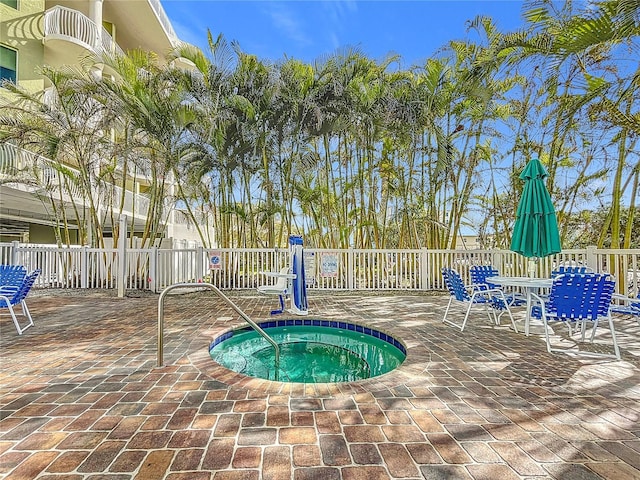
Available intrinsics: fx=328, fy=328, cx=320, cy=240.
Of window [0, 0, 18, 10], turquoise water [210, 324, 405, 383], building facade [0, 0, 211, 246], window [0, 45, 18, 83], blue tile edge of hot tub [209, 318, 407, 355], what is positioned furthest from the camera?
window [0, 0, 18, 10]

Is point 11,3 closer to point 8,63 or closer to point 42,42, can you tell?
point 42,42

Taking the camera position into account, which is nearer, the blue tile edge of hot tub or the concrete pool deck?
the concrete pool deck

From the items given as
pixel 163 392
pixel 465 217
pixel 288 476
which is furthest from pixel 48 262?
pixel 465 217

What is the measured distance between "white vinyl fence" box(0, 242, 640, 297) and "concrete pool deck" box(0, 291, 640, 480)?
4.44 meters

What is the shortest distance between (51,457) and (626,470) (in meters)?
2.90

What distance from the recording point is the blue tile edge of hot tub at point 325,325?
13.2 ft

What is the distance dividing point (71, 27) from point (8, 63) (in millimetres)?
2107

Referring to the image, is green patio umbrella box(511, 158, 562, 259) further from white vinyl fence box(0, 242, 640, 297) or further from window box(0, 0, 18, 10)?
window box(0, 0, 18, 10)

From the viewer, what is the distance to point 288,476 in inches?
61.7

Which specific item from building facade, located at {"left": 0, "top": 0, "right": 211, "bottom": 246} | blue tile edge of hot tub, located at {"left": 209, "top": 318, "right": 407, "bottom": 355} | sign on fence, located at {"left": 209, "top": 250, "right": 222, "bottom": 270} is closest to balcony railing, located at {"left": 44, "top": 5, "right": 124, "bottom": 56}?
building facade, located at {"left": 0, "top": 0, "right": 211, "bottom": 246}

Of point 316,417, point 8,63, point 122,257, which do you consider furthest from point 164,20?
point 316,417

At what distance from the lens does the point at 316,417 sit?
210cm

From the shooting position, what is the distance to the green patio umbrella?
4562 millimetres

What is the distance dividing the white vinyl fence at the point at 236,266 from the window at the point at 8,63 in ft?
17.7
